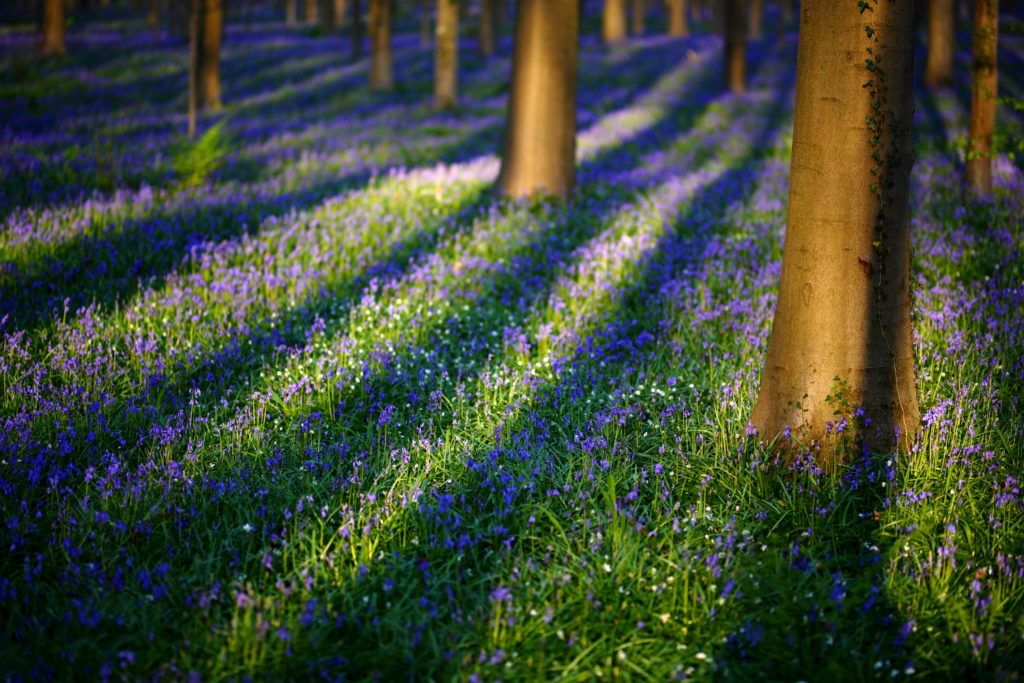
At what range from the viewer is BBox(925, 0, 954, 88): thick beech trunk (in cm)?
2016

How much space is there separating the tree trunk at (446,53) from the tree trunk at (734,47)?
9.76 metres

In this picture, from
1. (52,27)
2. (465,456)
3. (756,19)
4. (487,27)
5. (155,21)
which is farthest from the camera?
(756,19)

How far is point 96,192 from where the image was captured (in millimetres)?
8594

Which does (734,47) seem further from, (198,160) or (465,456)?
(465,456)

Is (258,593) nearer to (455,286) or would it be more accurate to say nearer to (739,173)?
(455,286)

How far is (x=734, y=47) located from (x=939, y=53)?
244 inches

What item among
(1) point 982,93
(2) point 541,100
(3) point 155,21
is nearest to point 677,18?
(3) point 155,21

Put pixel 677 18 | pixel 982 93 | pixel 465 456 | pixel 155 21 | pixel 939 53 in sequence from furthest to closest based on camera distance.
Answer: pixel 677 18 < pixel 155 21 < pixel 939 53 < pixel 982 93 < pixel 465 456

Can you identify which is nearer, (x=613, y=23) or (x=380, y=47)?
(x=380, y=47)

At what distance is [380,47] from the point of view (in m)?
23.7

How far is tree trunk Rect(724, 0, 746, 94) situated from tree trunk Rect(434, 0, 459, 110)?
9.76 m

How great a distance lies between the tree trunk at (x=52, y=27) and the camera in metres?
27.3

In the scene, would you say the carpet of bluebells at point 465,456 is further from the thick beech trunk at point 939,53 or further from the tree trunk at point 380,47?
the tree trunk at point 380,47

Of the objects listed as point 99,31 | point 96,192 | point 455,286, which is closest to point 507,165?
point 455,286
